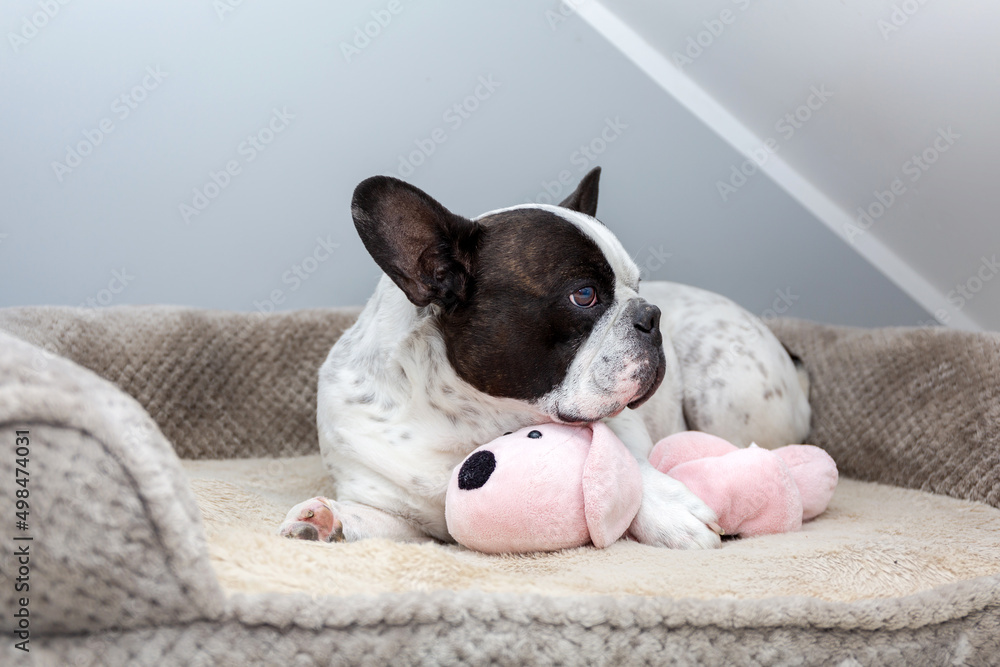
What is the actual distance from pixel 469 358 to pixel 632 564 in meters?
0.59

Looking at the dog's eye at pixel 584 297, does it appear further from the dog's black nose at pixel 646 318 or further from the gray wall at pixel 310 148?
the gray wall at pixel 310 148

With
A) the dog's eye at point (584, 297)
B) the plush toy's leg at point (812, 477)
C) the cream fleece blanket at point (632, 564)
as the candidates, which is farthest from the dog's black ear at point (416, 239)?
the plush toy's leg at point (812, 477)

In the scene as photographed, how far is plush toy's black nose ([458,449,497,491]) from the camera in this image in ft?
5.37

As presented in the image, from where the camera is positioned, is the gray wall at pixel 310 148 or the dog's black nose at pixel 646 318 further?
the gray wall at pixel 310 148

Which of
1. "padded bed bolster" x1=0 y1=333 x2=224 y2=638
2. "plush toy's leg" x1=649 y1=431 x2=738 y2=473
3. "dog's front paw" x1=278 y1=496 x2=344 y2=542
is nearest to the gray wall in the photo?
"plush toy's leg" x1=649 y1=431 x2=738 y2=473

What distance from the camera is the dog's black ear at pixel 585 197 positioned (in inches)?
92.1

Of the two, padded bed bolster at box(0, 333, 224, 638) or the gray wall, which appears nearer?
padded bed bolster at box(0, 333, 224, 638)

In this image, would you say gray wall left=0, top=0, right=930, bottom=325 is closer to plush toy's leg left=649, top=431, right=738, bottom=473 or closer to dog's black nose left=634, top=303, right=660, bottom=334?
plush toy's leg left=649, top=431, right=738, bottom=473

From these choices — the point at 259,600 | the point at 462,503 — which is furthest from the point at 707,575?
the point at 259,600

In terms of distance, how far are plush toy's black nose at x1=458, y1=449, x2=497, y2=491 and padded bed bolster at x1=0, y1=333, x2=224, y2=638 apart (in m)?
0.63

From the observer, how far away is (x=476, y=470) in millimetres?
1658

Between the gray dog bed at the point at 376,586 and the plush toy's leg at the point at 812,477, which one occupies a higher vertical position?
the plush toy's leg at the point at 812,477

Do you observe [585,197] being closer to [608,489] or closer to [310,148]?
[608,489]

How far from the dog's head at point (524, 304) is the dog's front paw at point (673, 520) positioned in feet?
0.70
